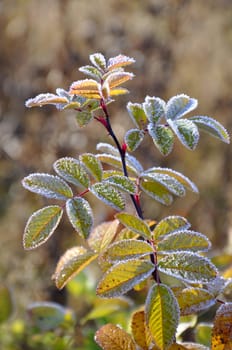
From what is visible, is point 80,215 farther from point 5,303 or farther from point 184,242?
point 5,303

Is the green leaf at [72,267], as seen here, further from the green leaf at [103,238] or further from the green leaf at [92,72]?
the green leaf at [92,72]

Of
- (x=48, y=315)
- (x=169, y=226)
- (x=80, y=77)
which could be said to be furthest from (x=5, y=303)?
(x=80, y=77)

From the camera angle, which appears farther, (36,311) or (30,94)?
(30,94)

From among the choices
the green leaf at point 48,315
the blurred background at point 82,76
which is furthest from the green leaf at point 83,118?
the blurred background at point 82,76

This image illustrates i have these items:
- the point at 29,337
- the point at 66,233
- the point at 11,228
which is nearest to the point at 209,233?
the point at 66,233

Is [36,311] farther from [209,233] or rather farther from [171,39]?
[171,39]

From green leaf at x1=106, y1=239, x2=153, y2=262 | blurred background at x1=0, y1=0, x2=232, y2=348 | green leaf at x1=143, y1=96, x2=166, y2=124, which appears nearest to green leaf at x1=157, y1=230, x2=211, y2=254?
green leaf at x1=106, y1=239, x2=153, y2=262
